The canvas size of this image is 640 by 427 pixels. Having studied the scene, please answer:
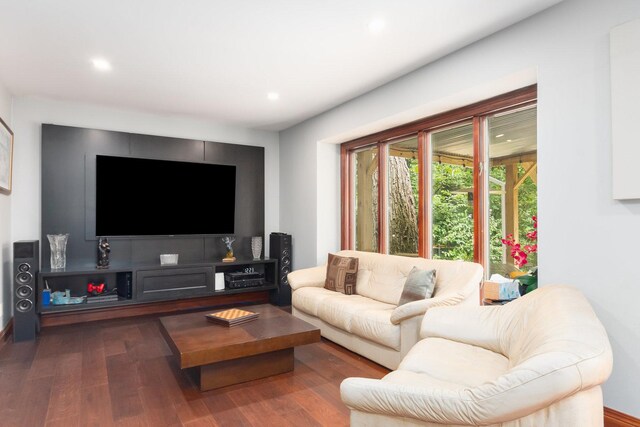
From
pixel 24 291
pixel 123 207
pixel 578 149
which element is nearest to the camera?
pixel 578 149

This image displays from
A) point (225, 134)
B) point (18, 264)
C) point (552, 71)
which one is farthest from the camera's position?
point (225, 134)

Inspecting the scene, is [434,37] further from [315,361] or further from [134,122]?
[134,122]

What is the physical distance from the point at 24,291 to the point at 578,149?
16.0 ft

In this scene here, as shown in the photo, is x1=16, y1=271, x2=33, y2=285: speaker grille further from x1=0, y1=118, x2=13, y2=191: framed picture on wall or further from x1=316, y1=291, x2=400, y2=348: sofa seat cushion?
x1=316, y1=291, x2=400, y2=348: sofa seat cushion

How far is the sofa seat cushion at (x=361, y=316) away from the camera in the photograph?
298 centimetres

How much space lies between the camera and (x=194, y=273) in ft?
15.8

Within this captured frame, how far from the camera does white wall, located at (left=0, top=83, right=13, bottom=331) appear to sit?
12.8 ft

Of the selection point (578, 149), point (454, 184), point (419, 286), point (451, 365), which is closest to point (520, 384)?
point (451, 365)

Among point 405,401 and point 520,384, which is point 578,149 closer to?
point 520,384

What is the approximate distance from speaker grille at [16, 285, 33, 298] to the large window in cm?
353

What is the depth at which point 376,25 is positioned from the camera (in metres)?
2.74

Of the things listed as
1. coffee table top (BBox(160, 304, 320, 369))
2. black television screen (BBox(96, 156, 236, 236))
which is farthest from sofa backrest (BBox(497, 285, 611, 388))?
black television screen (BBox(96, 156, 236, 236))

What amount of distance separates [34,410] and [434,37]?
371 cm

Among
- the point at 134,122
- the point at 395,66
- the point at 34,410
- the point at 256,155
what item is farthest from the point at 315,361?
the point at 134,122
